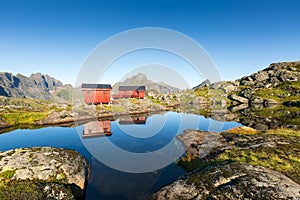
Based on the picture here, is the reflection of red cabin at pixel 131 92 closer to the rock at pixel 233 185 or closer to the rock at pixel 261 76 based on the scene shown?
the rock at pixel 233 185

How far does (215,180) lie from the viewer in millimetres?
12594

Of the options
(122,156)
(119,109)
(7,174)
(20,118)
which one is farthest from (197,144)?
(20,118)

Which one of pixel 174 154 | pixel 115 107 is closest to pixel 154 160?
pixel 174 154

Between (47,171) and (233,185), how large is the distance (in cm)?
1423

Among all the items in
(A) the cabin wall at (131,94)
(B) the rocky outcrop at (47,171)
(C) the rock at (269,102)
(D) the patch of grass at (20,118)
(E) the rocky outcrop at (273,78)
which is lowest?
(D) the patch of grass at (20,118)

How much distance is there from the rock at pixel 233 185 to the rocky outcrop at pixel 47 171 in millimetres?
6787

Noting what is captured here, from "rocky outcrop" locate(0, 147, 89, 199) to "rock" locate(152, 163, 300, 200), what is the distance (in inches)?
267

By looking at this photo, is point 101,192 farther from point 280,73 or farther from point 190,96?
point 280,73

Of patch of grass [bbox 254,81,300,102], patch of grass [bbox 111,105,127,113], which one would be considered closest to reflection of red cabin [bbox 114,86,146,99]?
patch of grass [bbox 111,105,127,113]

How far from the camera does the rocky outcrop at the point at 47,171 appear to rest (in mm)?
12547

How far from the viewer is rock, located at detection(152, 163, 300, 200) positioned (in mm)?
10859

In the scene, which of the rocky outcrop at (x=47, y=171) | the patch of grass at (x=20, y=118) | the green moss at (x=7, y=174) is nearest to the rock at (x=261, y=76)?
the patch of grass at (x=20, y=118)

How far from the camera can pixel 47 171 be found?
46.9 ft

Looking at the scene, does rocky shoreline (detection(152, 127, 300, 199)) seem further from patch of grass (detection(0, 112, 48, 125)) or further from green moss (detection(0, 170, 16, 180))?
patch of grass (detection(0, 112, 48, 125))
